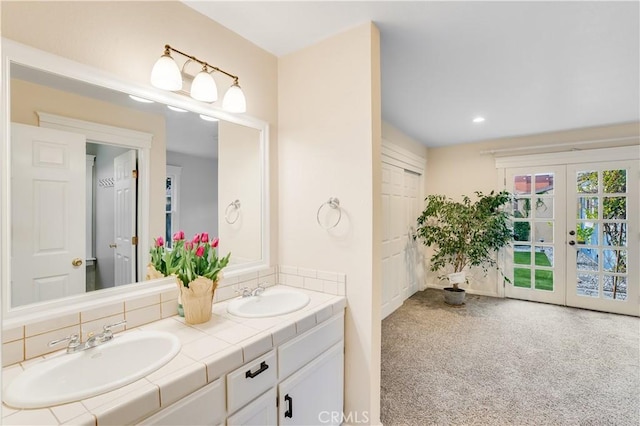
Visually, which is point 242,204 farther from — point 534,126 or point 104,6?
point 534,126

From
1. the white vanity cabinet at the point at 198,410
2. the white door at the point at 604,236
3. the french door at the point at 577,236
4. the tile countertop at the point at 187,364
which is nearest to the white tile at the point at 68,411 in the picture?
the tile countertop at the point at 187,364

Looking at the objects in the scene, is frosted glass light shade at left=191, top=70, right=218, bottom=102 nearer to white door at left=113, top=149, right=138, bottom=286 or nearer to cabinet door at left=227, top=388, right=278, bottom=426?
white door at left=113, top=149, right=138, bottom=286

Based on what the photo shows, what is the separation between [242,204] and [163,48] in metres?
0.96

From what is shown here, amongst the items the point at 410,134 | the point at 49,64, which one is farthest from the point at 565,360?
the point at 49,64

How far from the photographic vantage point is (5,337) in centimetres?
114

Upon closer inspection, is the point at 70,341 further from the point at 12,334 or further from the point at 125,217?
the point at 125,217

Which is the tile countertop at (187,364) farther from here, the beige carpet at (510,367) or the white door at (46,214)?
the beige carpet at (510,367)

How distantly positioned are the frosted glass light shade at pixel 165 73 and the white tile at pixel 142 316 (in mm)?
1067

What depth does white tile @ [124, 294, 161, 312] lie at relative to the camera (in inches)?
57.1

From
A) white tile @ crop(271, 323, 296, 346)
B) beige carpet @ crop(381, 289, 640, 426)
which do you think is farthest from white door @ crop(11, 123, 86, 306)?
beige carpet @ crop(381, 289, 640, 426)

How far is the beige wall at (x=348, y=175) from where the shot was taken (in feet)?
5.99

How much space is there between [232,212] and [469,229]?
3.26m

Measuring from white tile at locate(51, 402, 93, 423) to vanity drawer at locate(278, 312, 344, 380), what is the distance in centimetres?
73

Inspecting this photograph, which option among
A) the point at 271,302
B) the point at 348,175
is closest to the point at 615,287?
the point at 348,175
